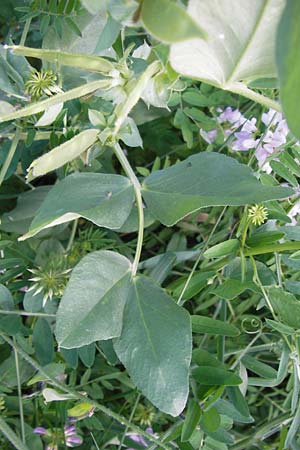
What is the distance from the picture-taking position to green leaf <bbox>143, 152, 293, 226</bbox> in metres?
0.52

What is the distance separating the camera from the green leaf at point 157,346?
55 centimetres

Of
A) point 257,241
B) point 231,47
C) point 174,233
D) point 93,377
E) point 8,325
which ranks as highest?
point 231,47

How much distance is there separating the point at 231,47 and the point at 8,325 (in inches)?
18.6

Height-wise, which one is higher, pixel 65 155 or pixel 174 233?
pixel 65 155

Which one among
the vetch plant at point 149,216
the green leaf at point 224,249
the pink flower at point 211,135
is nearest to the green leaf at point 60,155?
the vetch plant at point 149,216

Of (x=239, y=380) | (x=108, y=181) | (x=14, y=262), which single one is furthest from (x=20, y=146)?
(x=239, y=380)

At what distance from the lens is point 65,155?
1.63ft

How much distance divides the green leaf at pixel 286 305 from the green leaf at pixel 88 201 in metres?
0.20

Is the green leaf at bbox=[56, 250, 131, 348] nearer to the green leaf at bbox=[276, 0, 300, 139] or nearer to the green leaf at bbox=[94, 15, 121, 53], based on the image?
the green leaf at bbox=[94, 15, 121, 53]

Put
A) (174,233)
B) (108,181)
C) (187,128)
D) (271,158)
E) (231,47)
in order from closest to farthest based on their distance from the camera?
(231,47) → (108,181) → (271,158) → (187,128) → (174,233)

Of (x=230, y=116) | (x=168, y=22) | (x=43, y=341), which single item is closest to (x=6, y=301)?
(x=43, y=341)

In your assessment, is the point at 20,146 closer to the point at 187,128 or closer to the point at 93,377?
the point at 187,128

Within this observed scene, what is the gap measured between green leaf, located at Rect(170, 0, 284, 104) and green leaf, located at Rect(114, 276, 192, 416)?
22 cm

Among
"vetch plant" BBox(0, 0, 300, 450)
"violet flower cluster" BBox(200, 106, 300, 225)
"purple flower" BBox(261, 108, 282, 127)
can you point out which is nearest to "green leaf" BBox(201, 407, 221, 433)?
"vetch plant" BBox(0, 0, 300, 450)
